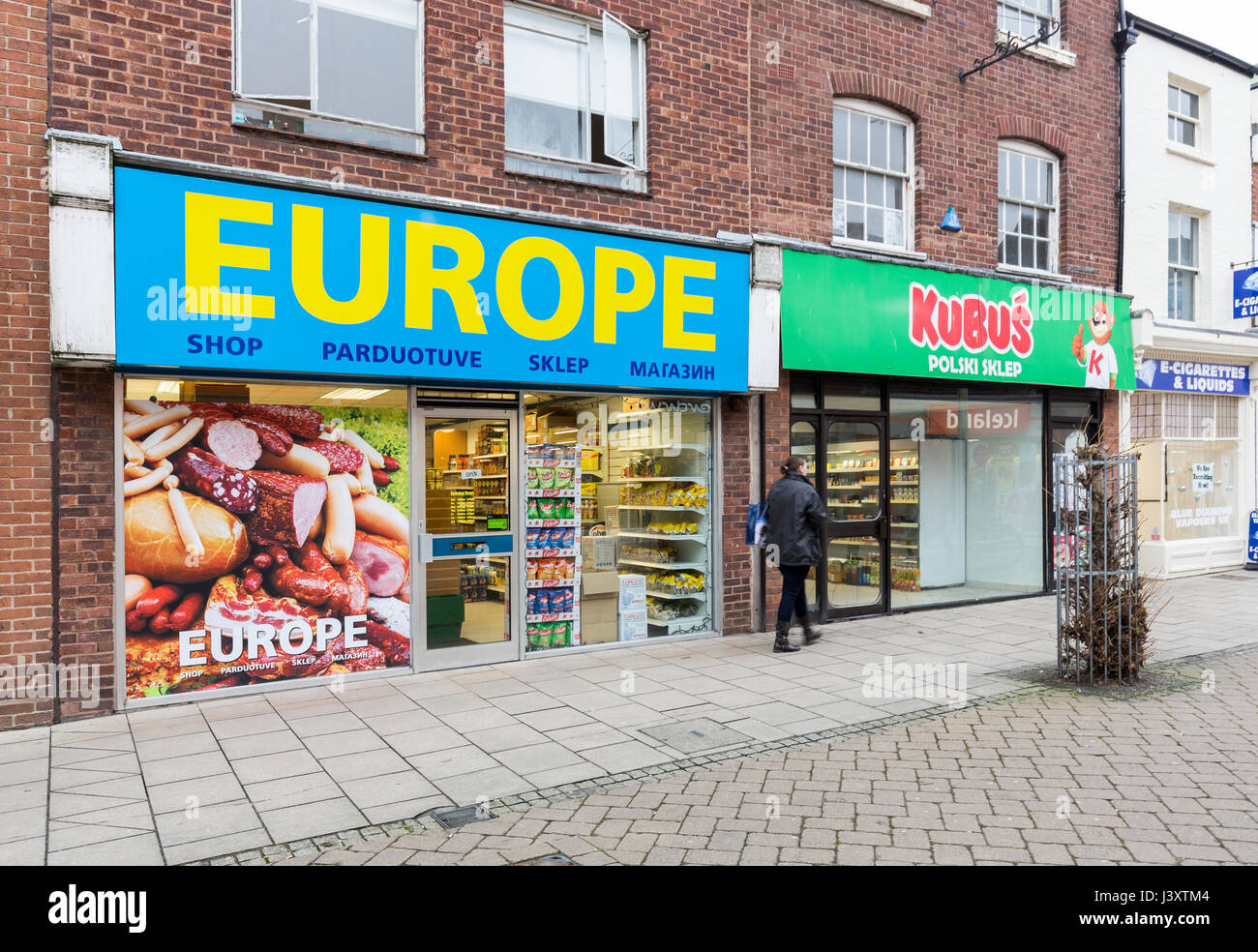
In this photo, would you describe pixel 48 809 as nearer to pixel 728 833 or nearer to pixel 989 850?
pixel 728 833

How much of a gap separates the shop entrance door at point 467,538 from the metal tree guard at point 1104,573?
4.96 metres

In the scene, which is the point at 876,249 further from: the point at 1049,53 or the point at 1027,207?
the point at 1049,53

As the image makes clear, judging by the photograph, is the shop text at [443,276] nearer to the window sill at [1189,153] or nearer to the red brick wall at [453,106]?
the red brick wall at [453,106]

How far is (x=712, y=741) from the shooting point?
236 inches

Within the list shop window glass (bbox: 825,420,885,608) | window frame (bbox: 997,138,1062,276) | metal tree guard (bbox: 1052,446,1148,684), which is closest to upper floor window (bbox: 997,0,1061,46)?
window frame (bbox: 997,138,1062,276)

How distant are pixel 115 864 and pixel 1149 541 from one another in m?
15.0

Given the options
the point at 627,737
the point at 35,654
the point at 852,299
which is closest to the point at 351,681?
the point at 35,654

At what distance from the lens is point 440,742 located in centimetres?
597

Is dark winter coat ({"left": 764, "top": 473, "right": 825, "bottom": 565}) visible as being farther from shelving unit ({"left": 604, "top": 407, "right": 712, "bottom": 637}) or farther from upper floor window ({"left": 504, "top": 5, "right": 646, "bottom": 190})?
upper floor window ({"left": 504, "top": 5, "right": 646, "bottom": 190})

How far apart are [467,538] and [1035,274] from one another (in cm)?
912

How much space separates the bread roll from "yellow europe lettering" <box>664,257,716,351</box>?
4.46 m

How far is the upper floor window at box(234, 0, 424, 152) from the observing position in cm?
717

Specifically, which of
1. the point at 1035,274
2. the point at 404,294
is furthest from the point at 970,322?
the point at 404,294

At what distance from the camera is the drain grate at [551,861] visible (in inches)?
160
